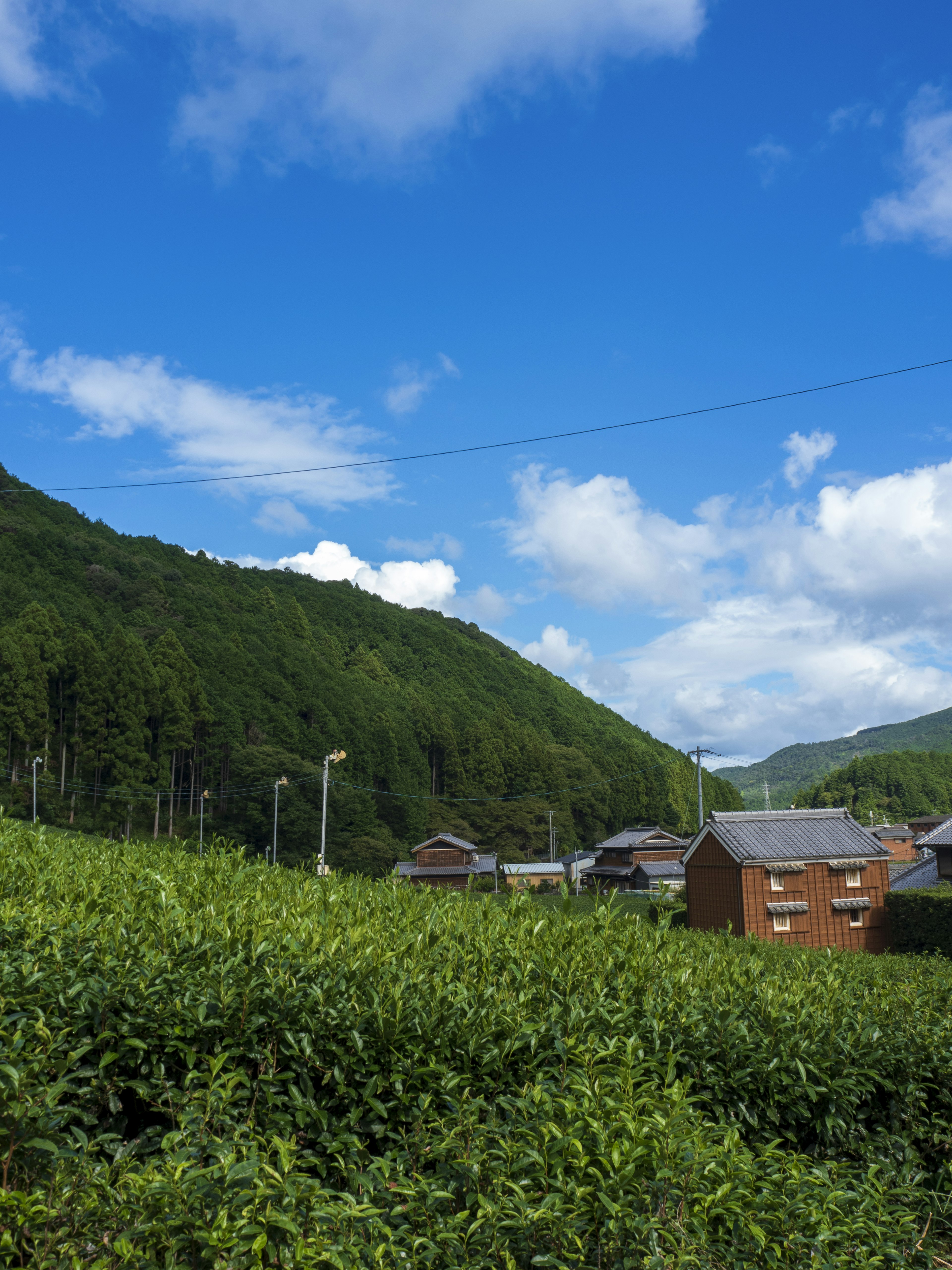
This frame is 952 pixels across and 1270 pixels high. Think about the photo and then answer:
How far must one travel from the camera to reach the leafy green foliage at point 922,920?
22.0m

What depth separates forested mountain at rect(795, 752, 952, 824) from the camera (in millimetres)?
130875

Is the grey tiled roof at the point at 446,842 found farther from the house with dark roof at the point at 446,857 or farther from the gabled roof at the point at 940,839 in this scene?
the gabled roof at the point at 940,839

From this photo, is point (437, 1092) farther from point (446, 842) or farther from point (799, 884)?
point (446, 842)

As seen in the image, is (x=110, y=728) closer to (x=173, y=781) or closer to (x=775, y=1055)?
(x=173, y=781)

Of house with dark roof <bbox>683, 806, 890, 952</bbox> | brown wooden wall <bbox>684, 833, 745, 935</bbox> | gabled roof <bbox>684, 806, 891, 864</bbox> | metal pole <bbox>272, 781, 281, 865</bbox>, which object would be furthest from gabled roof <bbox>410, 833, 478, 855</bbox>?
house with dark roof <bbox>683, 806, 890, 952</bbox>

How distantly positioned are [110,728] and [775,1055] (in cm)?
5827

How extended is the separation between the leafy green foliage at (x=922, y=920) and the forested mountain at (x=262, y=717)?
1526 inches

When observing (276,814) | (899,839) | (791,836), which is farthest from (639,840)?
(899,839)

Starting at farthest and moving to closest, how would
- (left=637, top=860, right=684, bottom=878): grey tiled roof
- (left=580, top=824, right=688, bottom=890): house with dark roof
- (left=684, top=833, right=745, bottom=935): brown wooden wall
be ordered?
1. (left=580, top=824, right=688, bottom=890): house with dark roof
2. (left=637, top=860, right=684, bottom=878): grey tiled roof
3. (left=684, top=833, right=745, bottom=935): brown wooden wall

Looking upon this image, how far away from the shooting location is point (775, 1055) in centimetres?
330

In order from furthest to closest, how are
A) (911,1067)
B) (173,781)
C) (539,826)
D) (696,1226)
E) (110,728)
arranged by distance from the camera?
(539,826), (173,781), (110,728), (911,1067), (696,1226)

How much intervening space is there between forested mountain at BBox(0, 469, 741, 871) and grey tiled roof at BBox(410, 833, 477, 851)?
109 inches

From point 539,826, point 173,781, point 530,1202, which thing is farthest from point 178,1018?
point 539,826

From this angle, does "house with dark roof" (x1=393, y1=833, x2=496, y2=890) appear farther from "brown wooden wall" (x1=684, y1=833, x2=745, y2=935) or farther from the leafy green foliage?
the leafy green foliage
